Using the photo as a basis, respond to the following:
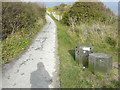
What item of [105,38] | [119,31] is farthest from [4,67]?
[119,31]

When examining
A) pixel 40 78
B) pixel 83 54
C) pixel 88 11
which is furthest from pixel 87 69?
pixel 88 11

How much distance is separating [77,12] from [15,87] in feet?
39.9

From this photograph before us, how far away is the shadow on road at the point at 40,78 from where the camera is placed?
4.07 meters

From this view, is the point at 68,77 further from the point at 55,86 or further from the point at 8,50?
the point at 8,50

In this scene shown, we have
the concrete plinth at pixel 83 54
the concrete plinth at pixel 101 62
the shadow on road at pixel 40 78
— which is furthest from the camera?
the concrete plinth at pixel 83 54

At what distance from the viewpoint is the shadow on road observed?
4.07m

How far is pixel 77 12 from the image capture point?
47.7 ft

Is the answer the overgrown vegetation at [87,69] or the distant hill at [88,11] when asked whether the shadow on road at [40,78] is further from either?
the distant hill at [88,11]

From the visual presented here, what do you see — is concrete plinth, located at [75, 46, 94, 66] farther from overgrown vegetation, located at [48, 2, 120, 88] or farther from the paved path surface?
the paved path surface

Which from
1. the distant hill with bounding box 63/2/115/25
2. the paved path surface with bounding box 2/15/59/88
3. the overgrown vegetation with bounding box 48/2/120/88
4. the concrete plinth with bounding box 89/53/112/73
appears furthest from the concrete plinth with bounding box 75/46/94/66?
the distant hill with bounding box 63/2/115/25

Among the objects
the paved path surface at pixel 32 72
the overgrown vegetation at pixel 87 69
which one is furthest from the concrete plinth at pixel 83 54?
the paved path surface at pixel 32 72

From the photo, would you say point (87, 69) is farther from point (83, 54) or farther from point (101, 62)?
point (101, 62)

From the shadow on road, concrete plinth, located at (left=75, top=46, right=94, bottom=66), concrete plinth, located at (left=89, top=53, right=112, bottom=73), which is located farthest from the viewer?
concrete plinth, located at (left=75, top=46, right=94, bottom=66)

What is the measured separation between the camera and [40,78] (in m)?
4.49
